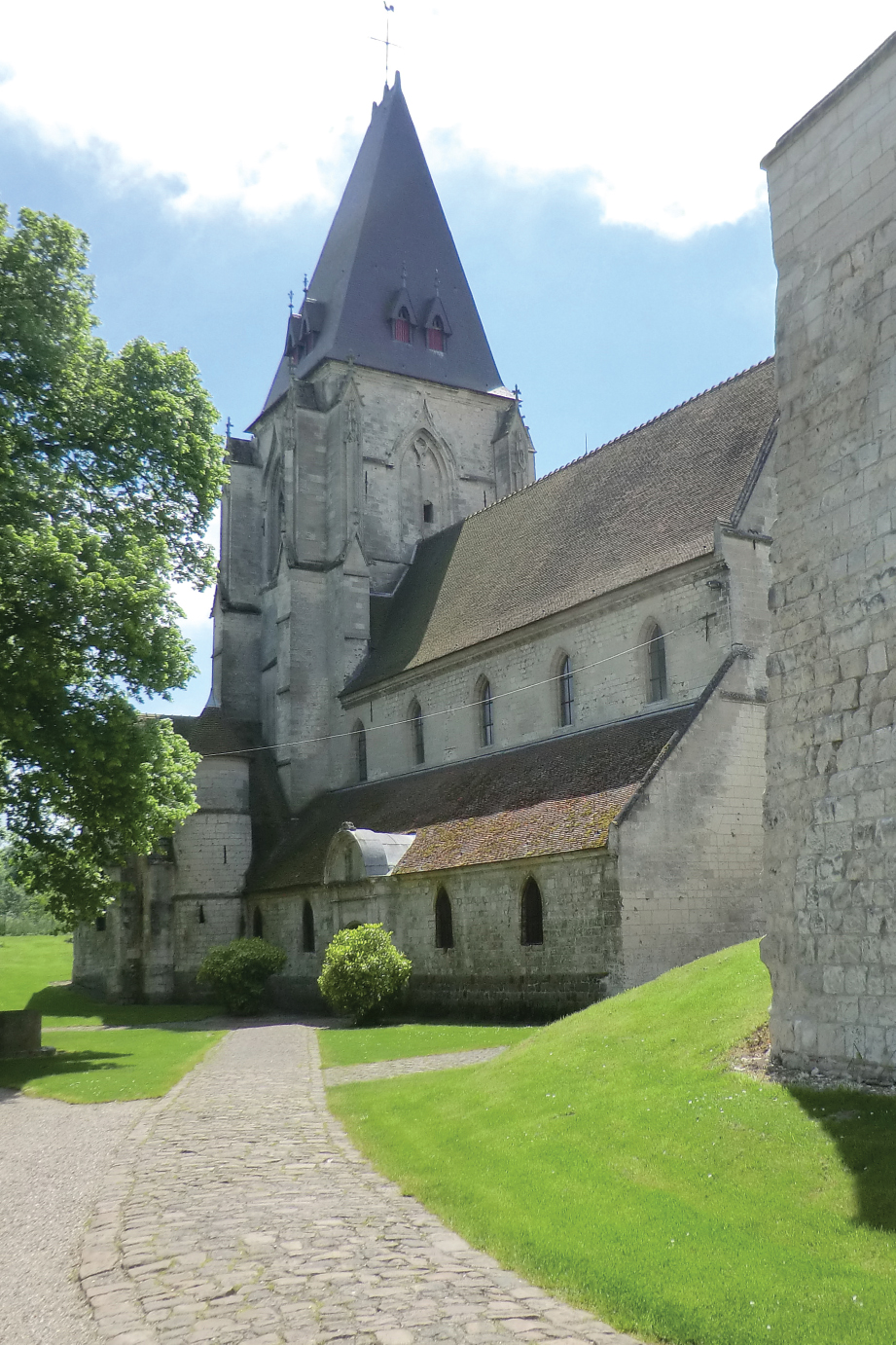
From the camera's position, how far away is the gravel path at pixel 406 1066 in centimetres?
1642

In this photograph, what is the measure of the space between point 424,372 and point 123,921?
22207 millimetres

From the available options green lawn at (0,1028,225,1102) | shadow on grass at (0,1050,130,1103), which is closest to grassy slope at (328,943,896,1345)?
green lawn at (0,1028,225,1102)

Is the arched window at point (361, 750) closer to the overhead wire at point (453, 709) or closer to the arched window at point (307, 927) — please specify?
the overhead wire at point (453, 709)

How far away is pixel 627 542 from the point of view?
2680cm

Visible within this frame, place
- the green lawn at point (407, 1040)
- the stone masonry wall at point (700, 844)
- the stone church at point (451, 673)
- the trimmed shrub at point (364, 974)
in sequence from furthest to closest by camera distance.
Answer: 1. the trimmed shrub at point (364, 974)
2. the stone church at point (451, 673)
3. the stone masonry wall at point (700, 844)
4. the green lawn at point (407, 1040)

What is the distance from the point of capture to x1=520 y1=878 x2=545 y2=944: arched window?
2327cm

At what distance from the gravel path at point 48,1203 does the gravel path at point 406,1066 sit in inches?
119

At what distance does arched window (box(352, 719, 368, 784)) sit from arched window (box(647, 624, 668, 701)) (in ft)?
43.9

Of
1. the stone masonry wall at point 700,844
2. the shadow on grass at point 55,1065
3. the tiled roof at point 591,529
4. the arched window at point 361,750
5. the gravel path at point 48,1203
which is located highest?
the tiled roof at point 591,529

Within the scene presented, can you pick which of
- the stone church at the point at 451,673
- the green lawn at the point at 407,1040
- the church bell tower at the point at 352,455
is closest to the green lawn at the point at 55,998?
the stone church at the point at 451,673

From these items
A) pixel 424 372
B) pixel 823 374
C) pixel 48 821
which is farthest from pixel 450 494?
pixel 823 374

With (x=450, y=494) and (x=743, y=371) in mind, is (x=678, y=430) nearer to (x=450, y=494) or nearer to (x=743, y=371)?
(x=743, y=371)

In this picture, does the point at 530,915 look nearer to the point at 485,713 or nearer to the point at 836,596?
the point at 485,713

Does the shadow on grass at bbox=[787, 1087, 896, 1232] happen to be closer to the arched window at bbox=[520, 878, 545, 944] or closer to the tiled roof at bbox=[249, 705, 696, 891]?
the tiled roof at bbox=[249, 705, 696, 891]
